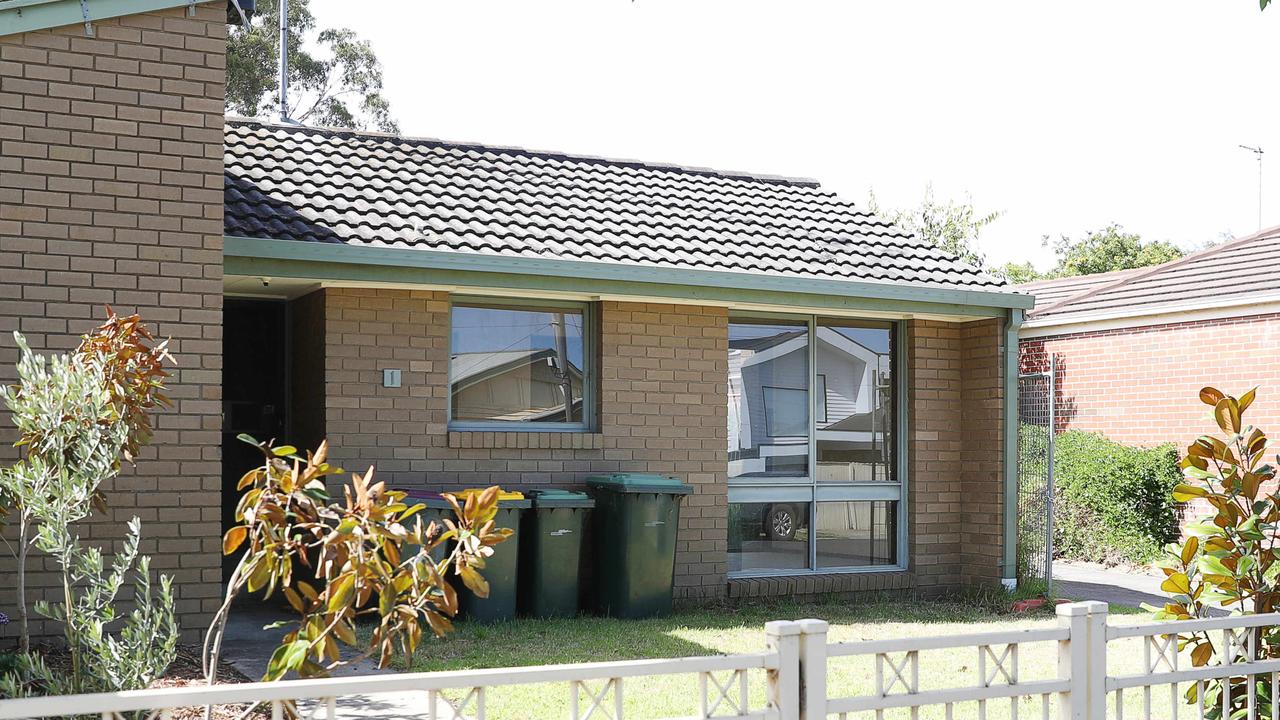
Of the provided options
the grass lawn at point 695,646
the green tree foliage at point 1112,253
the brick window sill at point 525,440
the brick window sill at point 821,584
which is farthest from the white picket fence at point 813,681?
the green tree foliage at point 1112,253

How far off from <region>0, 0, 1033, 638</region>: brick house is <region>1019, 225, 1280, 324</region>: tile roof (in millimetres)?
4911

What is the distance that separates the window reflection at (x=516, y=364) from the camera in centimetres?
1038

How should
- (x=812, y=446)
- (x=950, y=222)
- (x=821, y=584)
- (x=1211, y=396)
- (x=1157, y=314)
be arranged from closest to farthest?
(x=1211, y=396)
(x=821, y=584)
(x=812, y=446)
(x=1157, y=314)
(x=950, y=222)

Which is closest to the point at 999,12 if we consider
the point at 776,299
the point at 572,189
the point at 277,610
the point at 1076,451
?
the point at 776,299

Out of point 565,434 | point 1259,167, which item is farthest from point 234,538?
point 1259,167

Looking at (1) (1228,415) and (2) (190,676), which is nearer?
(1) (1228,415)

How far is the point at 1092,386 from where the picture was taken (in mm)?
16922

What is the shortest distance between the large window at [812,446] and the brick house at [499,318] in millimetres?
28

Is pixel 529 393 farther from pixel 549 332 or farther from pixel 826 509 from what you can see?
pixel 826 509

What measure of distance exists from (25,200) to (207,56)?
149 cm

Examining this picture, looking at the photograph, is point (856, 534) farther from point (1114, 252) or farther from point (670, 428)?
point (1114, 252)

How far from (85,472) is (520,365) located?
4944 mm

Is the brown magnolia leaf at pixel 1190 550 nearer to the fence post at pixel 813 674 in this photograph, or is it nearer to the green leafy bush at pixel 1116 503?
the fence post at pixel 813 674

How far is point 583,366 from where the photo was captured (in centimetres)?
1085
